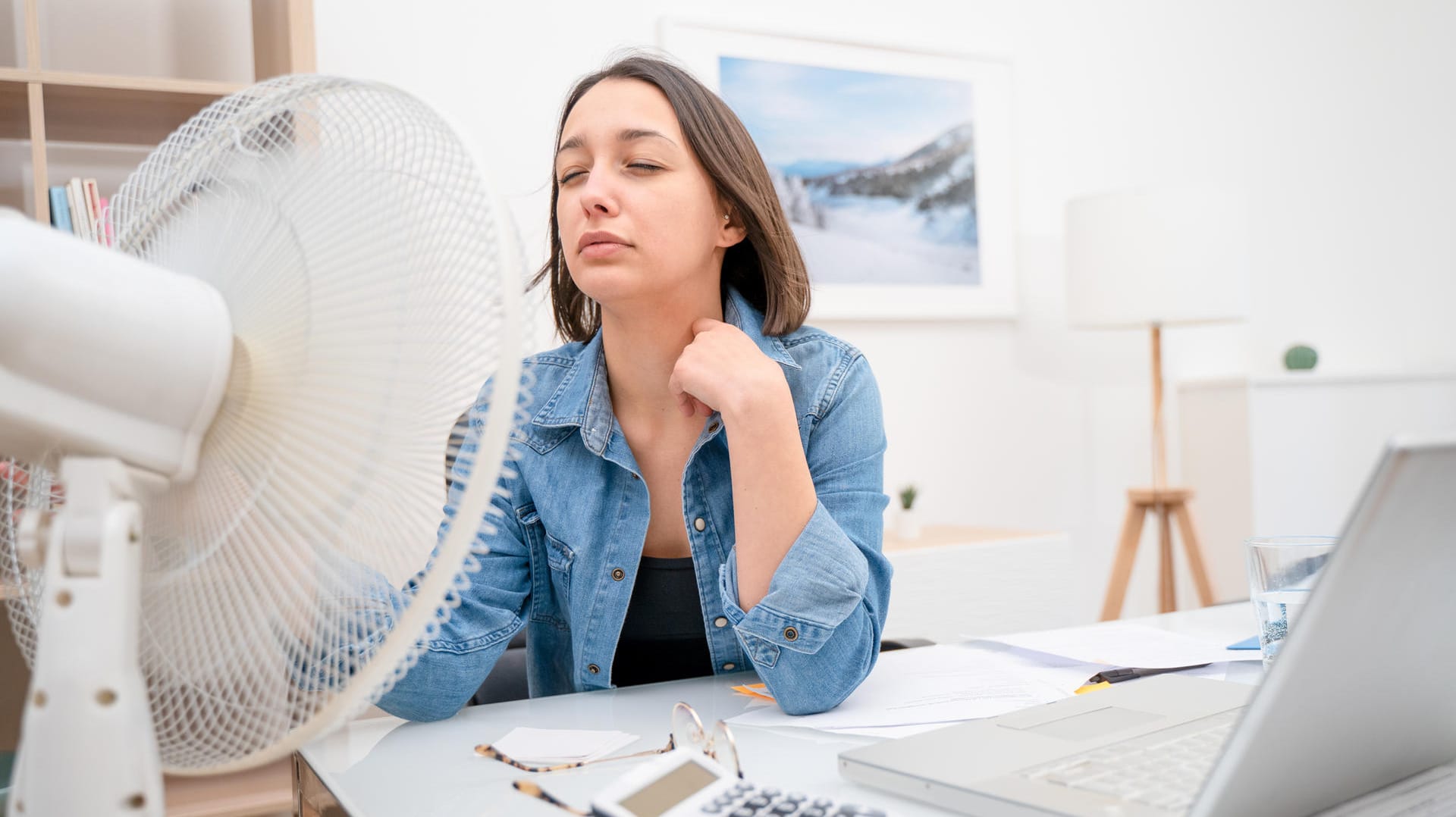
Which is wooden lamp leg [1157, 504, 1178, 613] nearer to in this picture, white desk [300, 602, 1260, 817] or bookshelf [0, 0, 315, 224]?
white desk [300, 602, 1260, 817]

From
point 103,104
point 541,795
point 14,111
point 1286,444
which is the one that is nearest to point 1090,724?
point 541,795

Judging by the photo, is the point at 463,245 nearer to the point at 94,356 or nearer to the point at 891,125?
the point at 94,356

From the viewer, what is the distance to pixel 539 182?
254 cm

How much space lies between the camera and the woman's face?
41.9 inches

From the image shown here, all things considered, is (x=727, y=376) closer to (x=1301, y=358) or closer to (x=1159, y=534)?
(x=1159, y=534)

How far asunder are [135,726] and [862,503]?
2.29ft

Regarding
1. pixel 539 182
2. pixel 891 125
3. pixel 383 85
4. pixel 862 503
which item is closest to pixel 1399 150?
pixel 891 125

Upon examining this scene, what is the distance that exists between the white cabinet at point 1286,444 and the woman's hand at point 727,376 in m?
2.53

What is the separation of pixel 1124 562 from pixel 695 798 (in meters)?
2.63

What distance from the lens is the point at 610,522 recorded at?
113 cm

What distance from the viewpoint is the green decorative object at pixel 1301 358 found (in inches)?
133

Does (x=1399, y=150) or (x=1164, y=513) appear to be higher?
(x=1399, y=150)

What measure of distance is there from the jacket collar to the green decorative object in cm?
268

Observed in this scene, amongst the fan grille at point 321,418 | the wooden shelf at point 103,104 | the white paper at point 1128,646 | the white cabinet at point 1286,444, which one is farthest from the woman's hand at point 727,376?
the white cabinet at point 1286,444
